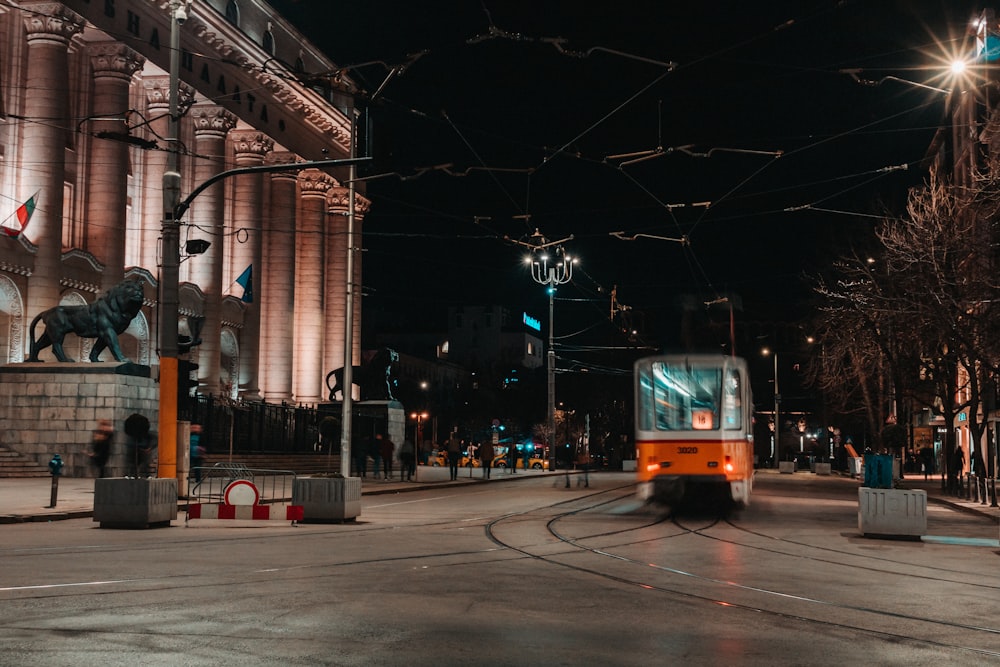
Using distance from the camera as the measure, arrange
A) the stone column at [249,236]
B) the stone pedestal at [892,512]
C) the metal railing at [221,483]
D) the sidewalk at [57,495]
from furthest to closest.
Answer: the stone column at [249,236] → the metal railing at [221,483] → the sidewalk at [57,495] → the stone pedestal at [892,512]

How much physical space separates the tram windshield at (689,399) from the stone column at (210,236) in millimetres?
33294

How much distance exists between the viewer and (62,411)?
34.1 meters

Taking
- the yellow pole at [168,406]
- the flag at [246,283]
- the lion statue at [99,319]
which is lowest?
the yellow pole at [168,406]

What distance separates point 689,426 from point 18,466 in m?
20.9

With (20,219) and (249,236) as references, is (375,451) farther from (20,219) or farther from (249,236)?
(249,236)

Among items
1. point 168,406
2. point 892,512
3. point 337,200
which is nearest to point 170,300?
point 168,406

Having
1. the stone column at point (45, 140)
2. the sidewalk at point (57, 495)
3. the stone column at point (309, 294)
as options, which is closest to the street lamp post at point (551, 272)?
the sidewalk at point (57, 495)

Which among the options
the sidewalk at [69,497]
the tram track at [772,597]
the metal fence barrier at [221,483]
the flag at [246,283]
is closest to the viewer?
the tram track at [772,597]

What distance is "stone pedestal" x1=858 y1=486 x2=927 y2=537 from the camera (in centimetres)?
1828

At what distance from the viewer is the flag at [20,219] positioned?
3806 cm

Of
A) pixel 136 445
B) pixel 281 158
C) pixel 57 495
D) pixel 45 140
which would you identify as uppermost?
pixel 281 158

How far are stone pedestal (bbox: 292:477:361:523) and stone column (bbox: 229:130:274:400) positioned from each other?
123 ft

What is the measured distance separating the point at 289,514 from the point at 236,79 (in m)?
39.5

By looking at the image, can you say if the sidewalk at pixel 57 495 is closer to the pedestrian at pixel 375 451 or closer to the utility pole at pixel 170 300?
the pedestrian at pixel 375 451
